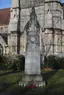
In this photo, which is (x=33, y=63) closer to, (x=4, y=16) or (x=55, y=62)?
(x=55, y=62)

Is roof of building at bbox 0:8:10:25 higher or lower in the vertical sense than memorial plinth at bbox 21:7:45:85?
higher

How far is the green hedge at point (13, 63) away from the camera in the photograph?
108ft

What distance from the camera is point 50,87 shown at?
1820 cm

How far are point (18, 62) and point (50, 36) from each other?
36.3ft

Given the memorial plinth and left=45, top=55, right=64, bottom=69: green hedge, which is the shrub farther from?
the memorial plinth

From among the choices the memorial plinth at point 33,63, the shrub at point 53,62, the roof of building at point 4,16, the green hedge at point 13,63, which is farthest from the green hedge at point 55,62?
the roof of building at point 4,16

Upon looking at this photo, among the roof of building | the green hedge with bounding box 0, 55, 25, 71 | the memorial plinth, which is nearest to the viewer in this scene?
the memorial plinth

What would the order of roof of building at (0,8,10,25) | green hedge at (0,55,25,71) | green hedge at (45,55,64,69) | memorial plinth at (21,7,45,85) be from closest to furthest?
memorial plinth at (21,7,45,85) → green hedge at (0,55,25,71) → green hedge at (45,55,64,69) → roof of building at (0,8,10,25)

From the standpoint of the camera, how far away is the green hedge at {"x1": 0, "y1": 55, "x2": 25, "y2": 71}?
32.8 metres

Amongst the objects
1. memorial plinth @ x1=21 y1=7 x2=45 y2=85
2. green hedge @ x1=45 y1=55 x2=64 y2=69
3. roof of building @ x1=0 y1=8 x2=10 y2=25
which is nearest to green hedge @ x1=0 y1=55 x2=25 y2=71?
green hedge @ x1=45 y1=55 x2=64 y2=69

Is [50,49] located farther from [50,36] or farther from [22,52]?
[22,52]

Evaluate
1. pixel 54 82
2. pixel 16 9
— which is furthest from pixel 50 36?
pixel 54 82

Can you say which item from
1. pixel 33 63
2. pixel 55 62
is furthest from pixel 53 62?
pixel 33 63

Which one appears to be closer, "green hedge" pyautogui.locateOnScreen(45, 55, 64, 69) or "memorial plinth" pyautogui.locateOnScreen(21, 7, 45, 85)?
"memorial plinth" pyautogui.locateOnScreen(21, 7, 45, 85)
